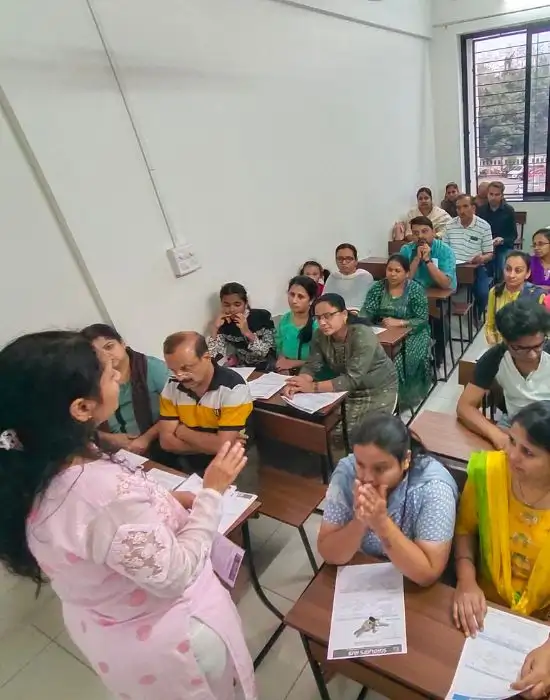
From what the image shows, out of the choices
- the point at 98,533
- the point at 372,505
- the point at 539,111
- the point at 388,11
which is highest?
the point at 388,11

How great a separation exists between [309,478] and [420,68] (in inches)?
227

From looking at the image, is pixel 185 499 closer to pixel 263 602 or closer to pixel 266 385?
pixel 263 602

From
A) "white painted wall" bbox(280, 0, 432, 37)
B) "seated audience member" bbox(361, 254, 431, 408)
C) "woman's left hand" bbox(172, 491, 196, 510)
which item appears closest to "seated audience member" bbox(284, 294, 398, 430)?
"seated audience member" bbox(361, 254, 431, 408)

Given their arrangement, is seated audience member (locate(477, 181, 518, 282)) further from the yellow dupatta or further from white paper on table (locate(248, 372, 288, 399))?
the yellow dupatta

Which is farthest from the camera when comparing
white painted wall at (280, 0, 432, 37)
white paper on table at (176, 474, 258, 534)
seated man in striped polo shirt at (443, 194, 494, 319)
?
seated man in striped polo shirt at (443, 194, 494, 319)

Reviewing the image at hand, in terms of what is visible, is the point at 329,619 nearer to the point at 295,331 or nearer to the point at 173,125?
the point at 295,331

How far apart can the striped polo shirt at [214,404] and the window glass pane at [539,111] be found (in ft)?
19.4

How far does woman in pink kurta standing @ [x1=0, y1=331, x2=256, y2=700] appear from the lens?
2.80 ft

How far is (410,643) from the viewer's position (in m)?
1.11

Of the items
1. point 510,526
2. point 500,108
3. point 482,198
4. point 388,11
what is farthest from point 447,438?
point 500,108

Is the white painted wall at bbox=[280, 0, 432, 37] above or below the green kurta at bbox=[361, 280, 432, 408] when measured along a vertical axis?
above

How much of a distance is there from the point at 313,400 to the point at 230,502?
0.90 meters

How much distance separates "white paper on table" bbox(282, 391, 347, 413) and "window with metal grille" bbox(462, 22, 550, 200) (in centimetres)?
538

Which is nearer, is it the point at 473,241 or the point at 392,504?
the point at 392,504
